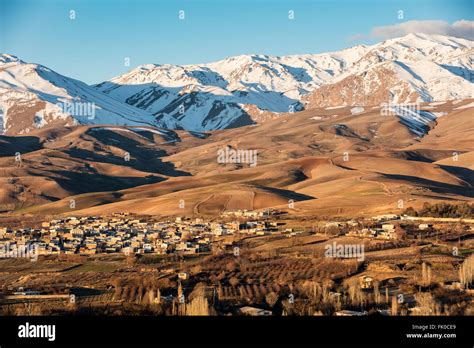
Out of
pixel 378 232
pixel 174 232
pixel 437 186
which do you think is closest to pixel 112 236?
pixel 174 232

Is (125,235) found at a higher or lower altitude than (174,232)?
lower

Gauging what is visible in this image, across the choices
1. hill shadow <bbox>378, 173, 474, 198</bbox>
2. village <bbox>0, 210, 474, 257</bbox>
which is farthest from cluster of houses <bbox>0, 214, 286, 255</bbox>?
hill shadow <bbox>378, 173, 474, 198</bbox>

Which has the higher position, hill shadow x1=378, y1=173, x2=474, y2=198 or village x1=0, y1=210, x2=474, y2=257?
hill shadow x1=378, y1=173, x2=474, y2=198

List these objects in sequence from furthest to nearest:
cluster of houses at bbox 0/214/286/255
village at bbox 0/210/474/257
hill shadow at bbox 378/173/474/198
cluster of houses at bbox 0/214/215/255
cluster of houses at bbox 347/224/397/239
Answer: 1. hill shadow at bbox 378/173/474/198
2. cluster of houses at bbox 347/224/397/239
3. village at bbox 0/210/474/257
4. cluster of houses at bbox 0/214/286/255
5. cluster of houses at bbox 0/214/215/255

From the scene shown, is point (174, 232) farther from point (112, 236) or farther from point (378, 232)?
point (378, 232)

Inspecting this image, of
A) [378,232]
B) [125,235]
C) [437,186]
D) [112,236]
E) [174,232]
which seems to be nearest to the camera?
[378,232]

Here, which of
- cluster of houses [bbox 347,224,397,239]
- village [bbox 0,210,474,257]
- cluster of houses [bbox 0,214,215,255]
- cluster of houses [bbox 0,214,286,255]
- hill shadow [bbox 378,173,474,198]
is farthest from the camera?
hill shadow [bbox 378,173,474,198]

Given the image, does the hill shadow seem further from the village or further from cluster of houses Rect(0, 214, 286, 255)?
cluster of houses Rect(0, 214, 286, 255)

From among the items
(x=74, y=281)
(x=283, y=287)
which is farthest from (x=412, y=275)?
(x=74, y=281)

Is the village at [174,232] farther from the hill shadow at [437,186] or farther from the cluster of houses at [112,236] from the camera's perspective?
the hill shadow at [437,186]

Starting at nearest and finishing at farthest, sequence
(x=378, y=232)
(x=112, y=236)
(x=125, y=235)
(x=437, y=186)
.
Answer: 1. (x=378, y=232)
2. (x=112, y=236)
3. (x=125, y=235)
4. (x=437, y=186)

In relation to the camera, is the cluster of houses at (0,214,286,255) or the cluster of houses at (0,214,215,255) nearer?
the cluster of houses at (0,214,215,255)
